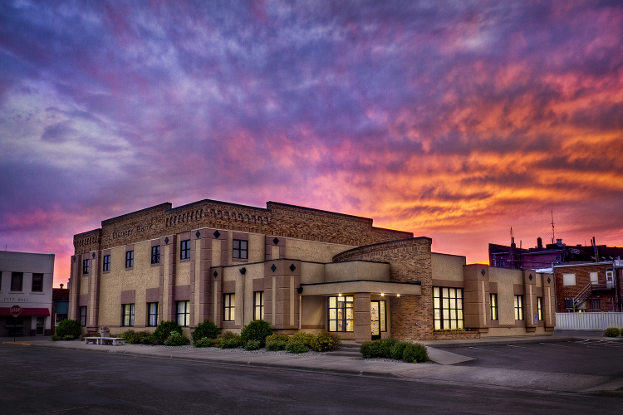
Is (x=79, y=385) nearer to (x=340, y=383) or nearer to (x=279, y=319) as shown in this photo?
(x=340, y=383)

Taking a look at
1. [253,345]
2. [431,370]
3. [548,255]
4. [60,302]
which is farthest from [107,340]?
[548,255]

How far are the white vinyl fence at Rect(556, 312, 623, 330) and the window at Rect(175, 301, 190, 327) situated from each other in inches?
1454

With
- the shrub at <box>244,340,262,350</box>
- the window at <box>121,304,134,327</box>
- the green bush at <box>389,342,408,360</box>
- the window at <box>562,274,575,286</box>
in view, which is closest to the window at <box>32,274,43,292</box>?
the window at <box>121,304,134,327</box>

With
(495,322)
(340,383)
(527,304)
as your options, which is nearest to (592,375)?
(340,383)

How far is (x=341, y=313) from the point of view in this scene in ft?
110

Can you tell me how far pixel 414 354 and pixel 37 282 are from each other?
169 ft

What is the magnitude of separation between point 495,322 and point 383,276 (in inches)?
362

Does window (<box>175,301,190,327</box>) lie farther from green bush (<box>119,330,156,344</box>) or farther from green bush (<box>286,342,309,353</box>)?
green bush (<box>286,342,309,353</box>)

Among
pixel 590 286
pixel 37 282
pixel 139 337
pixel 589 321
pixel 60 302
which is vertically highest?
pixel 37 282

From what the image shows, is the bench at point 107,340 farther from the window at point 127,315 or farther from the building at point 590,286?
the building at point 590,286

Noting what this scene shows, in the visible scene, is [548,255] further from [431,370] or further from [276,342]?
[431,370]

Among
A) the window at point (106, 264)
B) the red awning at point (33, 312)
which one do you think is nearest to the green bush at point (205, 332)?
the window at point (106, 264)

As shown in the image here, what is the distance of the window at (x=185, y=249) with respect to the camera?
3962 centimetres

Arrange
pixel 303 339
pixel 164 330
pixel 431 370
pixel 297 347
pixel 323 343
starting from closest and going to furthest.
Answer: pixel 431 370, pixel 297 347, pixel 323 343, pixel 303 339, pixel 164 330
